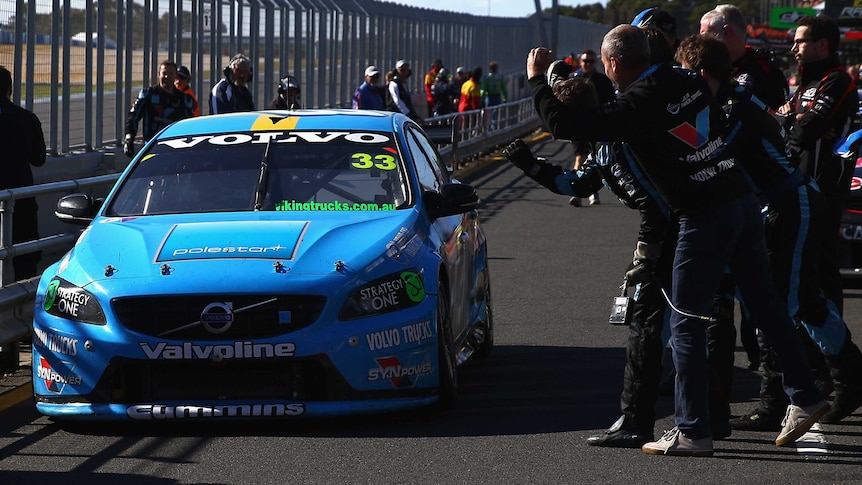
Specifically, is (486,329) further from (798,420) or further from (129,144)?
(129,144)

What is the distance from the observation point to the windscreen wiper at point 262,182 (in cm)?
794

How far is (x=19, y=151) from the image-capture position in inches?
446

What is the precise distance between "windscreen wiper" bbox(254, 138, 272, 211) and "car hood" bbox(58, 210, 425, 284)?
0.69 ft

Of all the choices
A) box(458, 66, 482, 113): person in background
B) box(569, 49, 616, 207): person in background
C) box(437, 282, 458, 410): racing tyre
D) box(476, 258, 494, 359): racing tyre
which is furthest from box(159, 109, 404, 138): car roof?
box(458, 66, 482, 113): person in background

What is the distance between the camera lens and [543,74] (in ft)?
20.9

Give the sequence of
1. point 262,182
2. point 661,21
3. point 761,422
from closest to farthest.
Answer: point 761,422, point 661,21, point 262,182

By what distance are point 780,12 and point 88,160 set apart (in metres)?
89.1

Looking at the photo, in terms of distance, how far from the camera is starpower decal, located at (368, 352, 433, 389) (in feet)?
22.8

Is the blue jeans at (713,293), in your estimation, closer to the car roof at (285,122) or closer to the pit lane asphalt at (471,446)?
the pit lane asphalt at (471,446)

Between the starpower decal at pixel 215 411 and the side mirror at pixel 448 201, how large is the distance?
4.87 feet

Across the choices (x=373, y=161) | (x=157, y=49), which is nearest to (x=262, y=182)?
(x=373, y=161)

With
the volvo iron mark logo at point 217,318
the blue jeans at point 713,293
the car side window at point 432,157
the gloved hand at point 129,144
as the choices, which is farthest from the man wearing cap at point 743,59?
the gloved hand at point 129,144

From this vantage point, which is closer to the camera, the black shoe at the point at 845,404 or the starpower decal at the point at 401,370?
the starpower decal at the point at 401,370

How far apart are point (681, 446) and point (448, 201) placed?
6.66 ft
